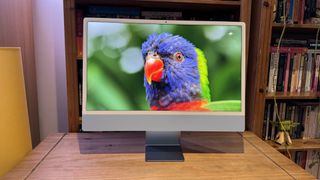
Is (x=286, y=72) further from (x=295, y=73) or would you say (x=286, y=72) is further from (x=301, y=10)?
(x=301, y=10)

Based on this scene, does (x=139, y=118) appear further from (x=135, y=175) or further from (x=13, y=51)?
(x=13, y=51)

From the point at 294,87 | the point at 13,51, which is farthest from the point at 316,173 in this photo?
the point at 13,51

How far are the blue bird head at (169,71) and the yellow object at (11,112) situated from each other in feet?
1.60

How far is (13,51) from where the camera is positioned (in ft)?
3.08

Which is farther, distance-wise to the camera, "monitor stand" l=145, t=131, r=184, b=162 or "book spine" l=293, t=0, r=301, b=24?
"book spine" l=293, t=0, r=301, b=24

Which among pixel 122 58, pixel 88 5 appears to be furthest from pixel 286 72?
pixel 88 5

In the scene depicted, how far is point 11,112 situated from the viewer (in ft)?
3.01

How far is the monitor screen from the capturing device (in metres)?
0.86

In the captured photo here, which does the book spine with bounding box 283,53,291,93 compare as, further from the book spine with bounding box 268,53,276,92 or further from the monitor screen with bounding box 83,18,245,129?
the monitor screen with bounding box 83,18,245,129

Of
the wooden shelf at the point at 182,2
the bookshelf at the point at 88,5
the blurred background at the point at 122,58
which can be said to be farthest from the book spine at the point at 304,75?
the blurred background at the point at 122,58

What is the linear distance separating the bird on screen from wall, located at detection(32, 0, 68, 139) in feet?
2.09

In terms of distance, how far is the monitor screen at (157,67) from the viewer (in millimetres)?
862

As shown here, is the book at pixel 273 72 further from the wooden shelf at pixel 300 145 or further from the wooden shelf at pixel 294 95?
the wooden shelf at pixel 300 145

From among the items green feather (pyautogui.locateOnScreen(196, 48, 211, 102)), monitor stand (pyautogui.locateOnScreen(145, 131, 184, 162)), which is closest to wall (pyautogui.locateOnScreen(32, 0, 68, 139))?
monitor stand (pyautogui.locateOnScreen(145, 131, 184, 162))
